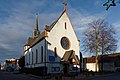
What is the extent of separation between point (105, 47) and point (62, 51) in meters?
13.9

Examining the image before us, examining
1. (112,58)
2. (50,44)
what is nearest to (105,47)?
(50,44)

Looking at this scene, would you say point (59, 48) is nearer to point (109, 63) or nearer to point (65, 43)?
point (65, 43)

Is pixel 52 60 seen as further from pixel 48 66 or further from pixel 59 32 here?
pixel 59 32

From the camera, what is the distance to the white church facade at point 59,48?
41969 mm

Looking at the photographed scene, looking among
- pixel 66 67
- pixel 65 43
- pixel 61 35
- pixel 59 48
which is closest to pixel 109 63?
pixel 65 43

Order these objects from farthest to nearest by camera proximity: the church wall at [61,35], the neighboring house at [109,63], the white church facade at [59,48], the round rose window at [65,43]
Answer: the neighboring house at [109,63] < the round rose window at [65,43] < the church wall at [61,35] < the white church facade at [59,48]

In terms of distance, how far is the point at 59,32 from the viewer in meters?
45.2

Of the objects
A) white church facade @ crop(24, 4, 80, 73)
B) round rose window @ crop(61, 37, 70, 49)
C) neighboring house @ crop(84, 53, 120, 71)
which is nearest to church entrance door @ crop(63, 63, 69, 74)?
white church facade @ crop(24, 4, 80, 73)

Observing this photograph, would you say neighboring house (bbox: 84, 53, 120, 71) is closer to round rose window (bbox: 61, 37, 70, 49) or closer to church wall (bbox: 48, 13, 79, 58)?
church wall (bbox: 48, 13, 79, 58)

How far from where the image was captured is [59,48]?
44.4 metres

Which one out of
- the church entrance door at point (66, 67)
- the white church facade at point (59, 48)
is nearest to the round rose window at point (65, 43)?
the white church facade at point (59, 48)

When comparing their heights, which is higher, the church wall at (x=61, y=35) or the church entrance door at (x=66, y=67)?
the church wall at (x=61, y=35)

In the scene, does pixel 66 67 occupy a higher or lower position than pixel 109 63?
lower

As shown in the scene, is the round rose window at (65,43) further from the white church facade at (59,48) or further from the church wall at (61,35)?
the church wall at (61,35)
